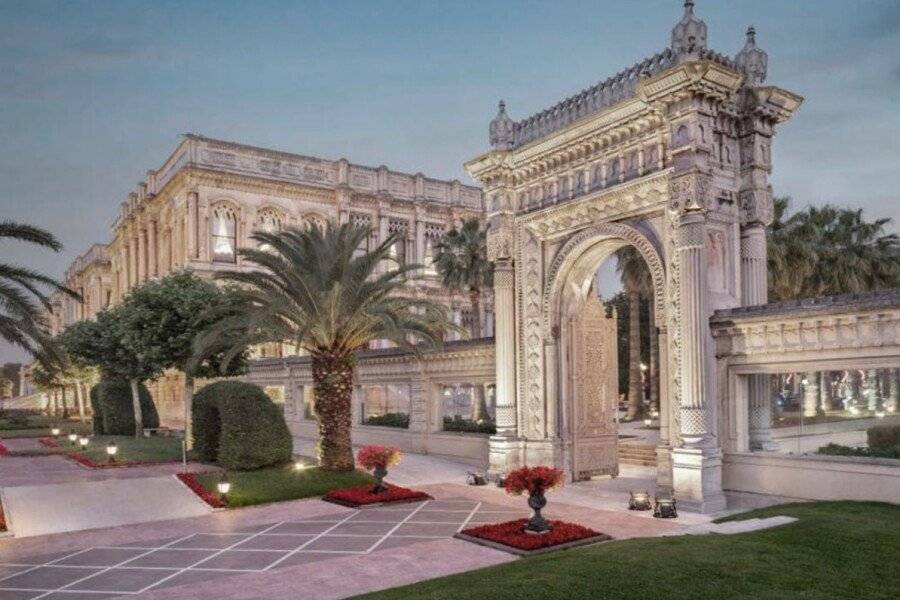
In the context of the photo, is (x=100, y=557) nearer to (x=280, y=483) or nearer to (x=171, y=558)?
(x=171, y=558)

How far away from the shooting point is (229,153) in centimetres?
4394

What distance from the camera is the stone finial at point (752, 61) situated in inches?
632

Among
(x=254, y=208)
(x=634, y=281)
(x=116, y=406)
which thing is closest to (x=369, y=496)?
(x=634, y=281)

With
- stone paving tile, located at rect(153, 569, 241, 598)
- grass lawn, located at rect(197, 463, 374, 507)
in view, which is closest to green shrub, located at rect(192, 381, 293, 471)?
grass lawn, located at rect(197, 463, 374, 507)

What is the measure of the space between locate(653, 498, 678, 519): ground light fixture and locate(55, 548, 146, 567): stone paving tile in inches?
364

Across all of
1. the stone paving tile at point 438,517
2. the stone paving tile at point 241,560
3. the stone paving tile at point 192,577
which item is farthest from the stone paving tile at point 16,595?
the stone paving tile at point 438,517

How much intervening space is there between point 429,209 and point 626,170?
36.1 metres

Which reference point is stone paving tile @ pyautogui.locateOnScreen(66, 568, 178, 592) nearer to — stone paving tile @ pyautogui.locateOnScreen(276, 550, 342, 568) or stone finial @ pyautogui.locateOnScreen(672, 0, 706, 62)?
stone paving tile @ pyautogui.locateOnScreen(276, 550, 342, 568)

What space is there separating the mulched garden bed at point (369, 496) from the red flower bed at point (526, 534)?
3481mm

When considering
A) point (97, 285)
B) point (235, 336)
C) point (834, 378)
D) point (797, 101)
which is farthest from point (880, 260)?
point (97, 285)

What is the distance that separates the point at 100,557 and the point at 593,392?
1211cm

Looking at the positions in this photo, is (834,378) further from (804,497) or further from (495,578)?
(495,578)

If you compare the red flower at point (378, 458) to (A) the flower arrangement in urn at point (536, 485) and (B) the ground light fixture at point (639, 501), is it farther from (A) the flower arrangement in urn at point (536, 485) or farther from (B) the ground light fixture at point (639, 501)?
(B) the ground light fixture at point (639, 501)

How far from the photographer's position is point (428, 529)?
13.7 metres
